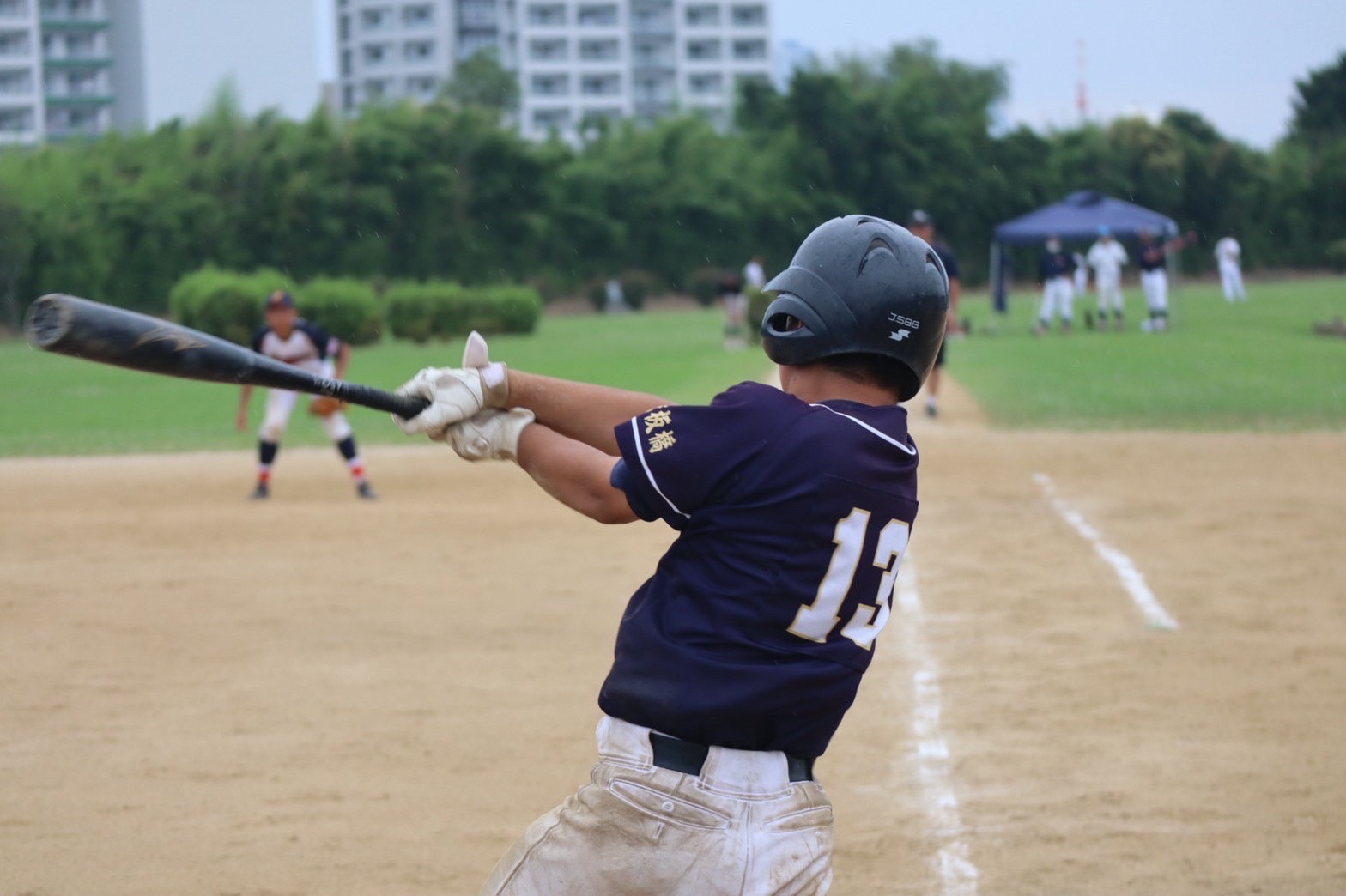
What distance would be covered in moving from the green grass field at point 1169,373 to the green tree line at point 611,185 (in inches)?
1022

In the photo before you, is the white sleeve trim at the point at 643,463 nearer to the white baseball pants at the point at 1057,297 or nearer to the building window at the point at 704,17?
the white baseball pants at the point at 1057,297

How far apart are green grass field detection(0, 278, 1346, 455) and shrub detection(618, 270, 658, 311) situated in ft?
68.1

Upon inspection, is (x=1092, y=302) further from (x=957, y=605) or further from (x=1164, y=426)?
(x=957, y=605)

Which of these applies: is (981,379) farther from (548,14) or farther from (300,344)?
(548,14)

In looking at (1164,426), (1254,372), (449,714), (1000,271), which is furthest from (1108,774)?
(1000,271)

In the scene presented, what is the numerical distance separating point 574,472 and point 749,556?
1.24 ft

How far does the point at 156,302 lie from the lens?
2034 inches

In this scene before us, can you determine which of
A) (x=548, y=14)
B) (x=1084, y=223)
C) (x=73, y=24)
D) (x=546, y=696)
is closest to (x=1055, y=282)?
(x=1084, y=223)

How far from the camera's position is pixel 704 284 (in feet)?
200

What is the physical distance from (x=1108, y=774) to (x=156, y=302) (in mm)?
50587

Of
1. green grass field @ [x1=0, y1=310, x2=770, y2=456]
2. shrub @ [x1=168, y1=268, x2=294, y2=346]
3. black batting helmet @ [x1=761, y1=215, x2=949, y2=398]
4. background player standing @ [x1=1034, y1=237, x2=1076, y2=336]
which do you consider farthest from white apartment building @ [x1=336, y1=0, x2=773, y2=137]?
black batting helmet @ [x1=761, y1=215, x2=949, y2=398]

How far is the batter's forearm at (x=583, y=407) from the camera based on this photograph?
2891 millimetres

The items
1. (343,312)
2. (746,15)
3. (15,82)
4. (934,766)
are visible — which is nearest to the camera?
(934,766)

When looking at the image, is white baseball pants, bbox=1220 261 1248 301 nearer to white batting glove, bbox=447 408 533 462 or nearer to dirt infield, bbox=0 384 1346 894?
dirt infield, bbox=0 384 1346 894
